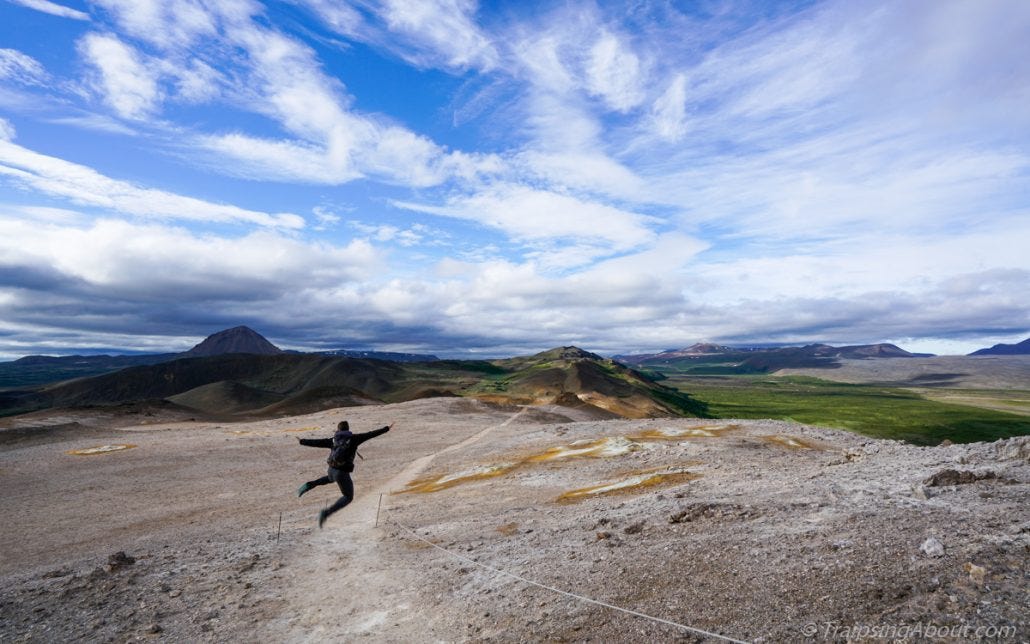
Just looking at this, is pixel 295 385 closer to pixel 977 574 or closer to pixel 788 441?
pixel 788 441

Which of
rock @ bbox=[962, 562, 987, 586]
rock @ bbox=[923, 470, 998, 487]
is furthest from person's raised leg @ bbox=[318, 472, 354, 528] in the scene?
rock @ bbox=[923, 470, 998, 487]

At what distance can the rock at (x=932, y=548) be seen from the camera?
8855mm

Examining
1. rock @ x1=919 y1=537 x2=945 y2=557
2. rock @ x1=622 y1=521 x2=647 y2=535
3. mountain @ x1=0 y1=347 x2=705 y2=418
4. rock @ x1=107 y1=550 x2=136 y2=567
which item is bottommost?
mountain @ x1=0 y1=347 x2=705 y2=418

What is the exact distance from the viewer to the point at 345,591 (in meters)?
11.8

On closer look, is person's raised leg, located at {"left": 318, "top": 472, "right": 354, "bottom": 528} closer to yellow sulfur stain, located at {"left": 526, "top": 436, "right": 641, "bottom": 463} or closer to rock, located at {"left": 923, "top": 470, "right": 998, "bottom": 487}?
yellow sulfur stain, located at {"left": 526, "top": 436, "right": 641, "bottom": 463}

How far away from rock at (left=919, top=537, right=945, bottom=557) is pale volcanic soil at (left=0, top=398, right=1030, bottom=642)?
0.15 feet

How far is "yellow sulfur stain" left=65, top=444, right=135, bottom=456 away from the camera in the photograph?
124ft

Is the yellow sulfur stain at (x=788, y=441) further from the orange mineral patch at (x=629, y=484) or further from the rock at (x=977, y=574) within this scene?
the rock at (x=977, y=574)

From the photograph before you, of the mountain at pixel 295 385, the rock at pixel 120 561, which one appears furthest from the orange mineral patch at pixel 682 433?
the mountain at pixel 295 385

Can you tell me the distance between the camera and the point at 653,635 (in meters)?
8.00

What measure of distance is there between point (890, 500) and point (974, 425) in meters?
162

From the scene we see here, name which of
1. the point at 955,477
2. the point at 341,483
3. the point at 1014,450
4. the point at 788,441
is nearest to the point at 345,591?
the point at 341,483

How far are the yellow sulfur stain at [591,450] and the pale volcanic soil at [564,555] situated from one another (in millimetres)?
2878

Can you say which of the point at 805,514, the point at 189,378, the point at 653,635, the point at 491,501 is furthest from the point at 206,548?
the point at 189,378
